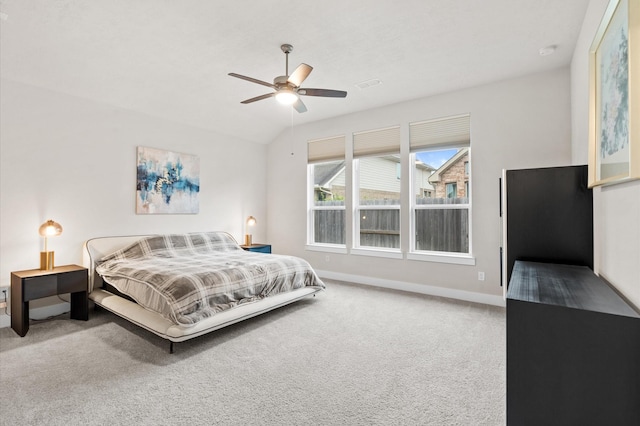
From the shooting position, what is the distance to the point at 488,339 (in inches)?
114

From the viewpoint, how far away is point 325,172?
570 centimetres

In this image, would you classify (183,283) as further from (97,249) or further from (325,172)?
(325,172)

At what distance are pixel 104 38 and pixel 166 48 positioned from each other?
0.52m

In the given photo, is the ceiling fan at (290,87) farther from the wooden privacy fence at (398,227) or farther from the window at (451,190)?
the wooden privacy fence at (398,227)

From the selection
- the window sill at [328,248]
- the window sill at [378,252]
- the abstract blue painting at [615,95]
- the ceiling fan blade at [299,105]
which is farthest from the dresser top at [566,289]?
the window sill at [328,248]

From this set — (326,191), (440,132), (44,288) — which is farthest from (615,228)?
(44,288)

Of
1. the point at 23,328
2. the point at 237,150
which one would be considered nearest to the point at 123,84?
the point at 237,150

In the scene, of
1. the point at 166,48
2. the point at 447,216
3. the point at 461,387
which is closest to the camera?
the point at 461,387

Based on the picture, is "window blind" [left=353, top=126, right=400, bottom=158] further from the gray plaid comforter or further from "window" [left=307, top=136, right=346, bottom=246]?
the gray plaid comforter

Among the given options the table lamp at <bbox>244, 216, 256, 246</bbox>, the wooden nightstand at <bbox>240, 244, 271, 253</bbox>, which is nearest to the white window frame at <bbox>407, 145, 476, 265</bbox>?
the wooden nightstand at <bbox>240, 244, 271, 253</bbox>

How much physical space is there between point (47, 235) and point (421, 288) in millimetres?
4569

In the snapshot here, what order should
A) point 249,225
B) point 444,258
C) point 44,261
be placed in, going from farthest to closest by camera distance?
point 249,225
point 444,258
point 44,261

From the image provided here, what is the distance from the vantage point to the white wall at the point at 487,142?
357cm

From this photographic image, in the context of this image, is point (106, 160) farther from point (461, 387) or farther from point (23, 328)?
point (461, 387)
